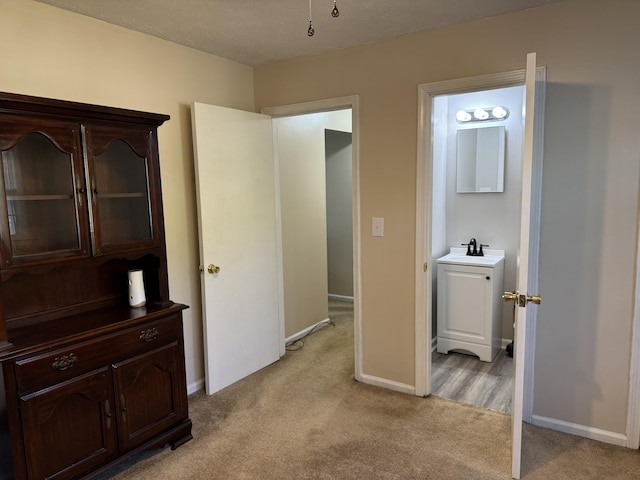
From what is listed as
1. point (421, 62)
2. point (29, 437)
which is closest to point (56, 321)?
point (29, 437)

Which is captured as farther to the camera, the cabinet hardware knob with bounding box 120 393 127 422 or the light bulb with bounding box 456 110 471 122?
the light bulb with bounding box 456 110 471 122

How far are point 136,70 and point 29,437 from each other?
6.60 feet

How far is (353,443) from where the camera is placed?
2408mm

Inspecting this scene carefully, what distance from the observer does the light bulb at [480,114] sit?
357 centimetres

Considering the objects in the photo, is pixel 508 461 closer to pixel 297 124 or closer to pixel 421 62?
pixel 421 62

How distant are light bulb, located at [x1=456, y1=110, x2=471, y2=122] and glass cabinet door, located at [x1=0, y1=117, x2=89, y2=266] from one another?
293cm

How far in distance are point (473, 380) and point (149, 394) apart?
222cm

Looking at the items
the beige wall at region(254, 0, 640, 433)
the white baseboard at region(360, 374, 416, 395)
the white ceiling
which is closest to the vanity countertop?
the beige wall at region(254, 0, 640, 433)

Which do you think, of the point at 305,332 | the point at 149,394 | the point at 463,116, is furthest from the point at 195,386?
the point at 463,116

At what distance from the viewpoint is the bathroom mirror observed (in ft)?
11.8

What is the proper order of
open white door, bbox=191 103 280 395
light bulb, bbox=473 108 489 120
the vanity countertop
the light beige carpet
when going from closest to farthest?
the light beige carpet, open white door, bbox=191 103 280 395, the vanity countertop, light bulb, bbox=473 108 489 120

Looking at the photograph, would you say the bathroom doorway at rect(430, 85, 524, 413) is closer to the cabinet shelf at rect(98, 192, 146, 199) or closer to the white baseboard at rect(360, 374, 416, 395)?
the white baseboard at rect(360, 374, 416, 395)

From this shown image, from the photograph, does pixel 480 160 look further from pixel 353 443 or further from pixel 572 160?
pixel 353 443

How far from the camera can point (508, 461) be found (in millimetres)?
2215
